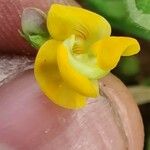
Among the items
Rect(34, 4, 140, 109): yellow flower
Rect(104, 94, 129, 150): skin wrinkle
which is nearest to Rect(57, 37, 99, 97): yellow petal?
Rect(34, 4, 140, 109): yellow flower

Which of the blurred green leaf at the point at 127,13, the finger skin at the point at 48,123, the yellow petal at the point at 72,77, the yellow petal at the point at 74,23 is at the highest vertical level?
the yellow petal at the point at 74,23

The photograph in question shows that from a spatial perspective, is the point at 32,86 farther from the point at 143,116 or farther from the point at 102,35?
the point at 143,116

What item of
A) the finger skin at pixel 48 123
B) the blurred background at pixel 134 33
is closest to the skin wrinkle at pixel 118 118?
the finger skin at pixel 48 123

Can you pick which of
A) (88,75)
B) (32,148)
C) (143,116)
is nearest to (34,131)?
(32,148)

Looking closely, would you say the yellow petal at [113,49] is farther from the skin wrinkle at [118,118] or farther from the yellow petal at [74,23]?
the skin wrinkle at [118,118]

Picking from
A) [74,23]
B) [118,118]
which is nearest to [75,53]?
[74,23]

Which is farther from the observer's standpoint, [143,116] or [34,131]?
[143,116]

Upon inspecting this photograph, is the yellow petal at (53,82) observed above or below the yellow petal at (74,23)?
below
